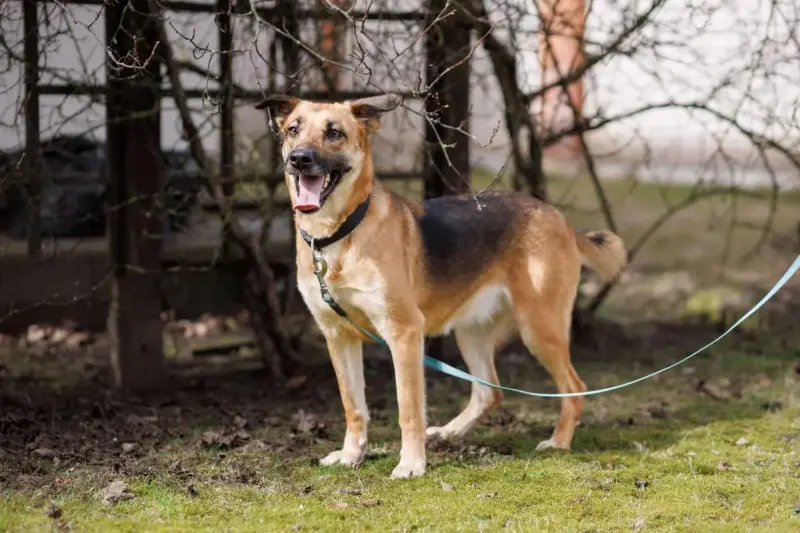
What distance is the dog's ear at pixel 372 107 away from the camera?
16.0 ft

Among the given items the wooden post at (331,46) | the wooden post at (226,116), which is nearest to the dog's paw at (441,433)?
the wooden post at (226,116)

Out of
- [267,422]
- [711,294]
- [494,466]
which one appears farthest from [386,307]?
[711,294]

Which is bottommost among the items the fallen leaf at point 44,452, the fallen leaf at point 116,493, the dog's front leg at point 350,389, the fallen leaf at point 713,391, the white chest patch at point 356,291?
the fallen leaf at point 713,391

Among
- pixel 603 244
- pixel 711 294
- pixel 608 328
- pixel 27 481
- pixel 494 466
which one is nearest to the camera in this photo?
pixel 27 481

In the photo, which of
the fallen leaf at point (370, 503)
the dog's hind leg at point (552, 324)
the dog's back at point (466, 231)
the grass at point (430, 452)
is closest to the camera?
the grass at point (430, 452)

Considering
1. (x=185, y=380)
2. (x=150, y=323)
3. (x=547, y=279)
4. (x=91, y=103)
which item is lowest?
(x=185, y=380)

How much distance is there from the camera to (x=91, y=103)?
613cm

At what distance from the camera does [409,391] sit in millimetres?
4969

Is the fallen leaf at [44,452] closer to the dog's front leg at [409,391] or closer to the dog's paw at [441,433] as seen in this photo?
the dog's front leg at [409,391]

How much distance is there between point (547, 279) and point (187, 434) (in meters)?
2.06

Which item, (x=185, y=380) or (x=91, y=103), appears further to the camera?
(x=185, y=380)

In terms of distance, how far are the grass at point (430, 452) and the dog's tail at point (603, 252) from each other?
892mm

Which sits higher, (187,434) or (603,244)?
(603,244)

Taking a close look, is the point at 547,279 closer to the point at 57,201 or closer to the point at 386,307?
the point at 386,307
